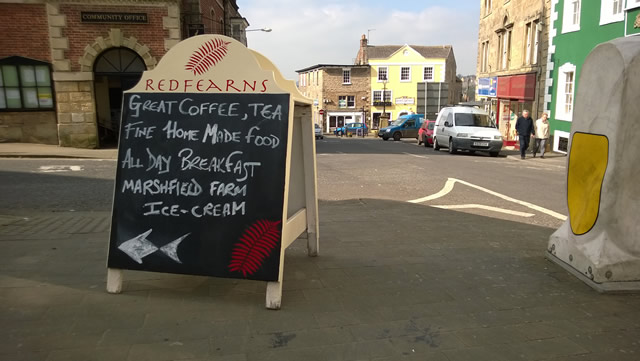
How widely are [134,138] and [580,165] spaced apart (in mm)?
3727

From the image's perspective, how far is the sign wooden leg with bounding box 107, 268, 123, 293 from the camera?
3641mm

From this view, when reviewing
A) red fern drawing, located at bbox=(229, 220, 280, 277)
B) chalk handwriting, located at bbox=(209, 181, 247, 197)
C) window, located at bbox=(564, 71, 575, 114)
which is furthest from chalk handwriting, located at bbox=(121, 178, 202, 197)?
window, located at bbox=(564, 71, 575, 114)

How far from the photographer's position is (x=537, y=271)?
431cm

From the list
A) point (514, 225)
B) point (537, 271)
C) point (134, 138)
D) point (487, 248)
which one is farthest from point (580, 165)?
point (134, 138)

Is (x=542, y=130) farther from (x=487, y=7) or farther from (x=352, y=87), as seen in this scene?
(x=352, y=87)

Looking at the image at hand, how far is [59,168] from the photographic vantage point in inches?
476

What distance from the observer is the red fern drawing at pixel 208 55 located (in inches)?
140

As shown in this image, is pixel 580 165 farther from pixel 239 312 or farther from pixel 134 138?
pixel 134 138

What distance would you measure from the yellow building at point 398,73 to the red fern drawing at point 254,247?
54154mm

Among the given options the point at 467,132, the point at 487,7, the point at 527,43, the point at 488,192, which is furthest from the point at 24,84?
the point at 487,7

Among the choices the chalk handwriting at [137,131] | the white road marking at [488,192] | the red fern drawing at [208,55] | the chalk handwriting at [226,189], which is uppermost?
the red fern drawing at [208,55]

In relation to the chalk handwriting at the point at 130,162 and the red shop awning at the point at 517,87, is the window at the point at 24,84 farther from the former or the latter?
the red shop awning at the point at 517,87

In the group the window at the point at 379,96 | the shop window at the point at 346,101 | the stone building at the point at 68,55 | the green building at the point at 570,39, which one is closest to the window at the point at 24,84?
the stone building at the point at 68,55

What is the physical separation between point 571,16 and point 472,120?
520cm
